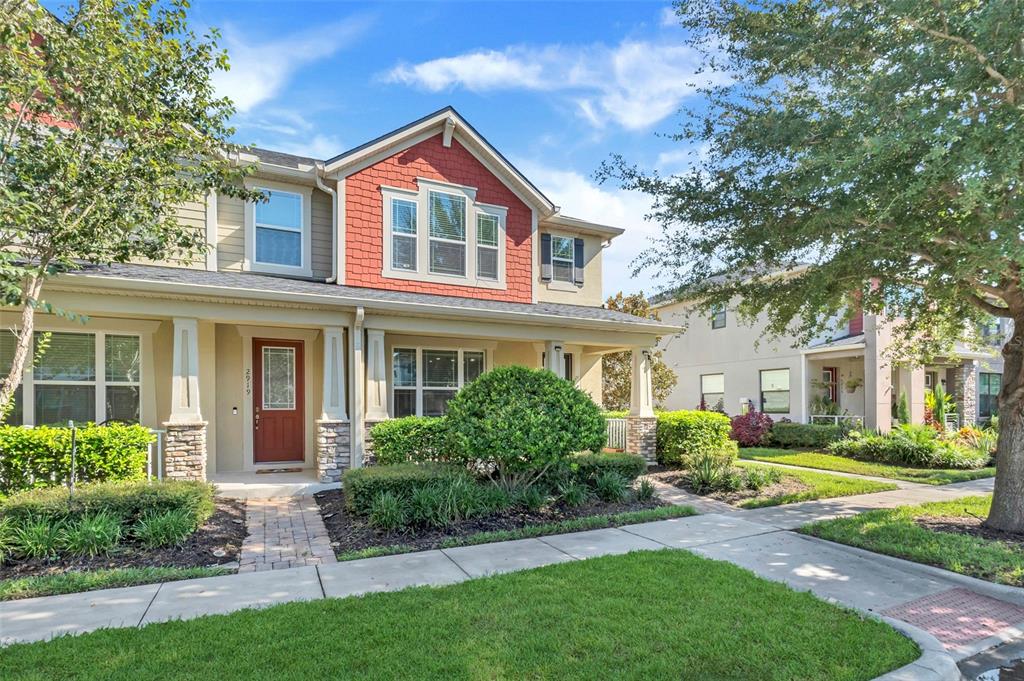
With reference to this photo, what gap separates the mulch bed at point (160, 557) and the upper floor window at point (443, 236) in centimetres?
577

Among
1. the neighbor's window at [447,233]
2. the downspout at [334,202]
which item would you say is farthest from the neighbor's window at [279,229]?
the neighbor's window at [447,233]

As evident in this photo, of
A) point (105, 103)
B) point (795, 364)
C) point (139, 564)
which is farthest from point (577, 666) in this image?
point (795, 364)

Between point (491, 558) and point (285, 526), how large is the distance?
2954 millimetres

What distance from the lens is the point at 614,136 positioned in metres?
8.91

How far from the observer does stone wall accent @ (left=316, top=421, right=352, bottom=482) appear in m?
8.85

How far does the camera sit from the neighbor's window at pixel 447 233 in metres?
11.0

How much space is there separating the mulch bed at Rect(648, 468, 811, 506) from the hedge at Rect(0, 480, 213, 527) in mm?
7409

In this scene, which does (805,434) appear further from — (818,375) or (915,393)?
(915,393)

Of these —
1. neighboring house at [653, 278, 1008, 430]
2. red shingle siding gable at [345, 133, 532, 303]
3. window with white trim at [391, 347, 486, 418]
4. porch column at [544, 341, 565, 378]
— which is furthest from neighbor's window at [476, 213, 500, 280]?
neighboring house at [653, 278, 1008, 430]

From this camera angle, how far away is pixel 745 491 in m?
8.91

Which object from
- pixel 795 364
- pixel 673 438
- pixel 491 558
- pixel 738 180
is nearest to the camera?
pixel 491 558

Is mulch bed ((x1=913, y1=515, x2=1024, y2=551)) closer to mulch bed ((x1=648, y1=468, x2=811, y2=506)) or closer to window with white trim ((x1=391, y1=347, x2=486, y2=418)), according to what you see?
mulch bed ((x1=648, y1=468, x2=811, y2=506))

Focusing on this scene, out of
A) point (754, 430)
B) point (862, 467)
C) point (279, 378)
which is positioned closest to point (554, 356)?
point (279, 378)

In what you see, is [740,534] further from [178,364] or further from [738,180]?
[178,364]
